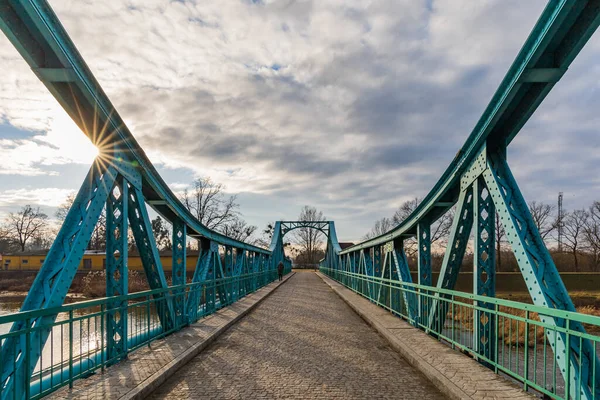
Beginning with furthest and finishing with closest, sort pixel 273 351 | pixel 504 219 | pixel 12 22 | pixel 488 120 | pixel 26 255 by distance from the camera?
pixel 26 255 < pixel 273 351 < pixel 488 120 < pixel 504 219 < pixel 12 22

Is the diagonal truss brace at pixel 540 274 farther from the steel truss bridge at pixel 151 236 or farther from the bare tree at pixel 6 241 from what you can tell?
the bare tree at pixel 6 241

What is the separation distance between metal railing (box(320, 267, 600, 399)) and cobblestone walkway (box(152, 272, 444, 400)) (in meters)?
1.01

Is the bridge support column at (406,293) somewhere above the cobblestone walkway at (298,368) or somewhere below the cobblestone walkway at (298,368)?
above

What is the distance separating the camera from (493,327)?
6.85 metres

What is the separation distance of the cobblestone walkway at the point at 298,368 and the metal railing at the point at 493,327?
101 centimetres

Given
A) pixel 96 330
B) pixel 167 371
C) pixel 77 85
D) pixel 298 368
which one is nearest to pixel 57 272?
pixel 96 330

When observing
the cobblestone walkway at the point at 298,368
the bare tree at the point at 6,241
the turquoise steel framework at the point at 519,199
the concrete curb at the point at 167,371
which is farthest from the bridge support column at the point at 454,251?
the bare tree at the point at 6,241

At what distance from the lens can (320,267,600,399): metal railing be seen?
4199 millimetres

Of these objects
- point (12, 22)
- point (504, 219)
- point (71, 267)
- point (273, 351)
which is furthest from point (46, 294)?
point (504, 219)

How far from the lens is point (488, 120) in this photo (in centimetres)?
596

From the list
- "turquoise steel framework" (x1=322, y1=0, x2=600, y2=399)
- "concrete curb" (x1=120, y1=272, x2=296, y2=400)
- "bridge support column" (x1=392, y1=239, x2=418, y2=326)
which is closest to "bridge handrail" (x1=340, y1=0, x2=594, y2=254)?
"turquoise steel framework" (x1=322, y1=0, x2=600, y2=399)

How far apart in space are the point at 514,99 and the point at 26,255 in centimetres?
6250

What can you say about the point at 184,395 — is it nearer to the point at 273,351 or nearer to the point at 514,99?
the point at 273,351

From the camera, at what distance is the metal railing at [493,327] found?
4.20 meters
